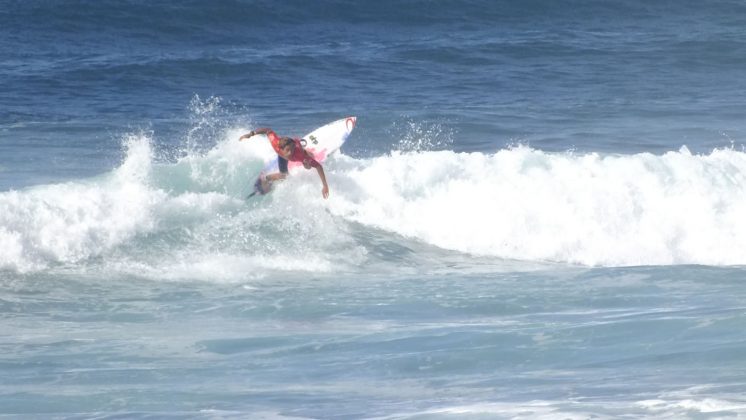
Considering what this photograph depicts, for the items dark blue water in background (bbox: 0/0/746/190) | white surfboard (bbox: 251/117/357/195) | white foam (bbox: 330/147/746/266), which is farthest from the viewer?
dark blue water in background (bbox: 0/0/746/190)

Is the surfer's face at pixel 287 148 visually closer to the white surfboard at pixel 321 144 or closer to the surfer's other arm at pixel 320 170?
the surfer's other arm at pixel 320 170

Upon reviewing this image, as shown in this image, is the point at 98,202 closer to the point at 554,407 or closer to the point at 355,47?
the point at 554,407

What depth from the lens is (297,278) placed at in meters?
10.7

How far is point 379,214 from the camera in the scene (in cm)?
1309

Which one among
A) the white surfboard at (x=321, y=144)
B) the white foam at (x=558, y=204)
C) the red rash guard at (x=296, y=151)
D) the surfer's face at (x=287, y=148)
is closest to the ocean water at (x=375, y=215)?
the white foam at (x=558, y=204)

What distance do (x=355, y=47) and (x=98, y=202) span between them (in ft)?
41.2

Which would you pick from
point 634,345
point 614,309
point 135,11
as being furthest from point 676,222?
point 135,11

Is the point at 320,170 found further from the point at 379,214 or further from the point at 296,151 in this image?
the point at 379,214

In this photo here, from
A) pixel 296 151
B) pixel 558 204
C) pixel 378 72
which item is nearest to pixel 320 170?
pixel 296 151

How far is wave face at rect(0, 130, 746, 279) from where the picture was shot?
11.2 meters

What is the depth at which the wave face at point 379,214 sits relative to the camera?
1123cm

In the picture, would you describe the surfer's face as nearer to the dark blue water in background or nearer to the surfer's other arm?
the surfer's other arm

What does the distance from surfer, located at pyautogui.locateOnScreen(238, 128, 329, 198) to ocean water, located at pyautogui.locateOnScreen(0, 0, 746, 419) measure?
0.20m

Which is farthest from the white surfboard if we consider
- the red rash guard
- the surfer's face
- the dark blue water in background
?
the dark blue water in background
